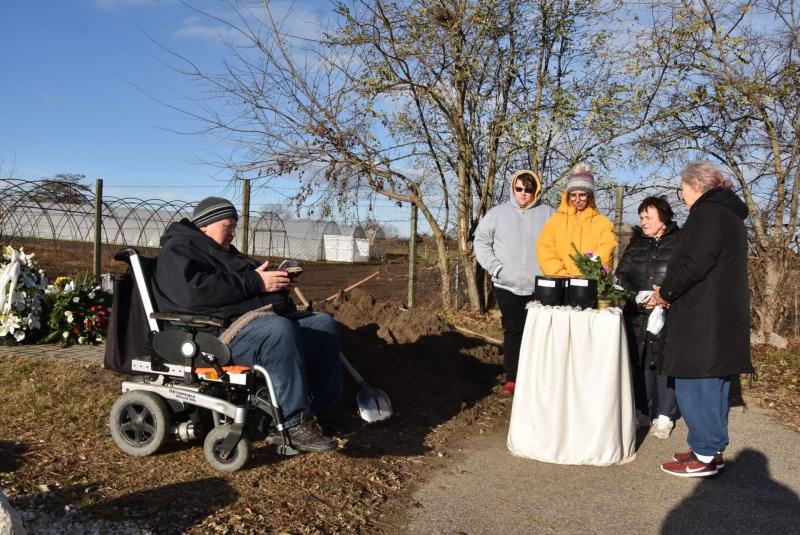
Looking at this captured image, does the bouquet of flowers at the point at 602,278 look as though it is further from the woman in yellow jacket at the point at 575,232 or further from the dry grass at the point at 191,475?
the dry grass at the point at 191,475

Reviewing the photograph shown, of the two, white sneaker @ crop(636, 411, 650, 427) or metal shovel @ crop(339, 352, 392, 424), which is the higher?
metal shovel @ crop(339, 352, 392, 424)

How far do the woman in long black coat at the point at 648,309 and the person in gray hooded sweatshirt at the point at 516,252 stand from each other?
2.32 feet

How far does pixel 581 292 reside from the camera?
4500 mm

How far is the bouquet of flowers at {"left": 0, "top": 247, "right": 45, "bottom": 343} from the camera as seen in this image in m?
6.70

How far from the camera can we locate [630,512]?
147 inches

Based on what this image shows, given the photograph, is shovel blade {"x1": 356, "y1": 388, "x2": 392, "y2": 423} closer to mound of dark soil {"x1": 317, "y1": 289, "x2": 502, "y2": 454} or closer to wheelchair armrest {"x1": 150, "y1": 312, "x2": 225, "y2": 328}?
mound of dark soil {"x1": 317, "y1": 289, "x2": 502, "y2": 454}

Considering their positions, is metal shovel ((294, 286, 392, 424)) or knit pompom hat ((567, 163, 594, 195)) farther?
knit pompom hat ((567, 163, 594, 195))

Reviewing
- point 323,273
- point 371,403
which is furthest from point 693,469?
point 323,273

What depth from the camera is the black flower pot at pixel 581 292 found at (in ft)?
14.7

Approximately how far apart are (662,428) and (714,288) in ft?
4.68

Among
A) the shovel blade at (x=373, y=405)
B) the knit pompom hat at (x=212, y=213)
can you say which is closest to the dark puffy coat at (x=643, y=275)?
the shovel blade at (x=373, y=405)

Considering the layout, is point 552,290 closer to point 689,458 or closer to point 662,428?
point 689,458

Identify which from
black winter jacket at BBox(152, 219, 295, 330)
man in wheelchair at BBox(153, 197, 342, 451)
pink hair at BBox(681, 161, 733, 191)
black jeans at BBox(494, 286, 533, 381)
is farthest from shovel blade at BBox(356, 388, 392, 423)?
pink hair at BBox(681, 161, 733, 191)

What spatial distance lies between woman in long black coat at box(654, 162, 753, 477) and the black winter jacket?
94.2 inches
